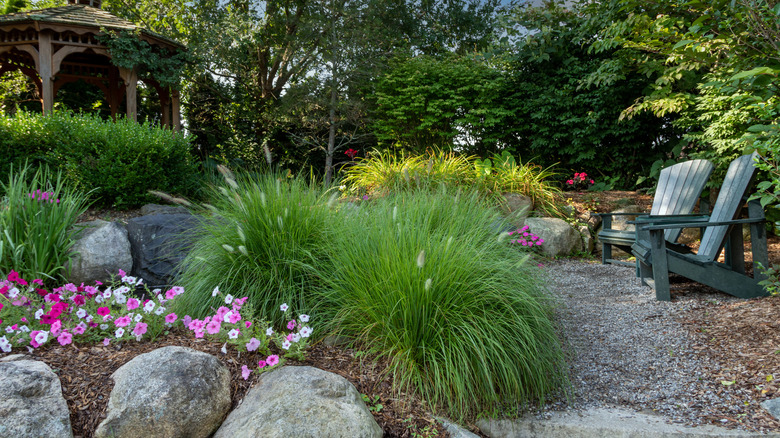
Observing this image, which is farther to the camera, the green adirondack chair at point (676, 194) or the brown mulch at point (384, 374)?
the green adirondack chair at point (676, 194)

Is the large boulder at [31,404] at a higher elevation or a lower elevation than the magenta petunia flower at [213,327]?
lower

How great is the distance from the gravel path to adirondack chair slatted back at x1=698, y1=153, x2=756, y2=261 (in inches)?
15.0

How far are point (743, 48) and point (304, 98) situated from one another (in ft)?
23.4

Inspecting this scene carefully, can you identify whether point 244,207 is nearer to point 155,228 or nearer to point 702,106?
point 155,228

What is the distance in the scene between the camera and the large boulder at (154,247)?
4133 millimetres

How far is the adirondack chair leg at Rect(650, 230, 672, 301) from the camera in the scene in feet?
11.3

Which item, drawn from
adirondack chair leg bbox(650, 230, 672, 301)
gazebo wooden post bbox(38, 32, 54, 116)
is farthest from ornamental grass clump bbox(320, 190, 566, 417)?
gazebo wooden post bbox(38, 32, 54, 116)

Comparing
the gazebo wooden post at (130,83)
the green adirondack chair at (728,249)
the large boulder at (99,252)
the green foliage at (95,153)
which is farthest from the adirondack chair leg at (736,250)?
the gazebo wooden post at (130,83)

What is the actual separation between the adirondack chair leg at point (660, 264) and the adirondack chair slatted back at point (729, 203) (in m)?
0.32

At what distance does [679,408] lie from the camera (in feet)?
6.89

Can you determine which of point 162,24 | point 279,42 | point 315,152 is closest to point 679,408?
point 315,152

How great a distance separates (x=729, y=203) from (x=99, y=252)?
4.99 metres

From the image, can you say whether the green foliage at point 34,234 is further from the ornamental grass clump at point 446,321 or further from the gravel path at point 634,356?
the gravel path at point 634,356

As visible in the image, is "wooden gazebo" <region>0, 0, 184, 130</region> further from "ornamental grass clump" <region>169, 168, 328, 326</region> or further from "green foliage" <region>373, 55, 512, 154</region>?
"ornamental grass clump" <region>169, 168, 328, 326</region>
